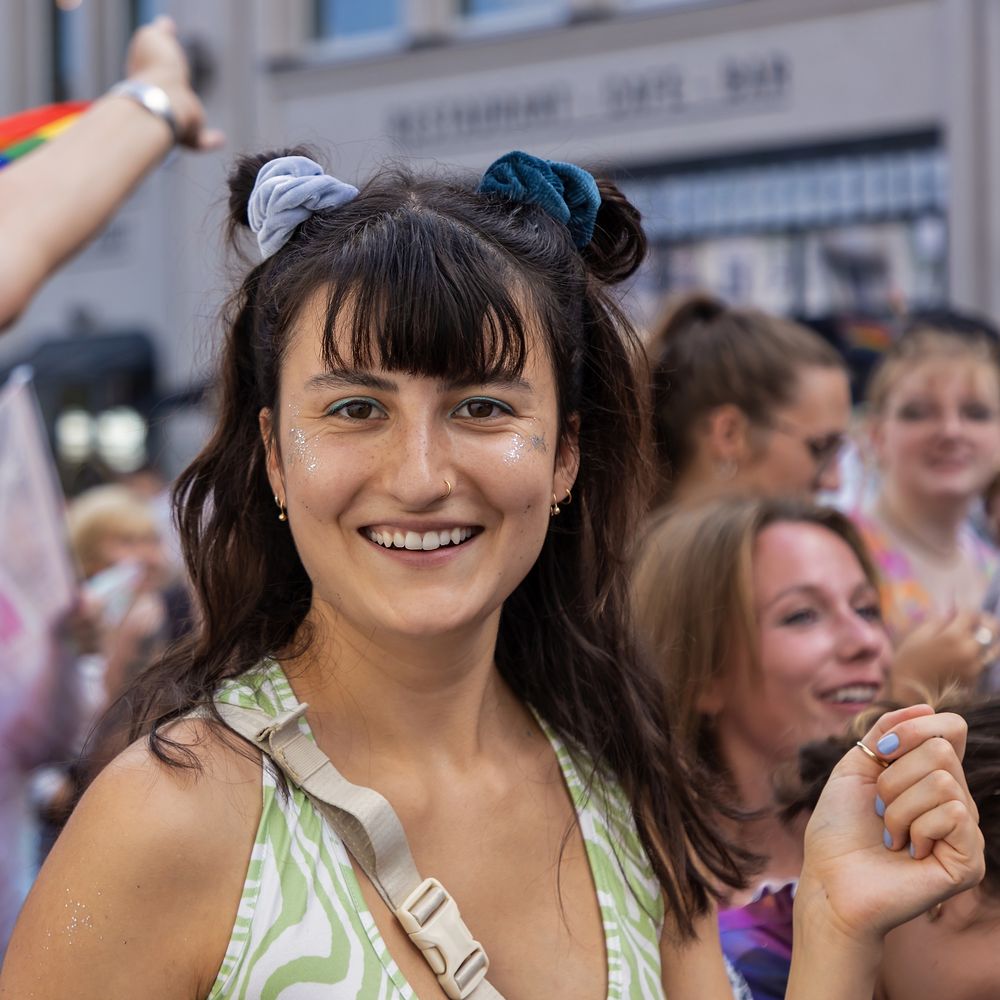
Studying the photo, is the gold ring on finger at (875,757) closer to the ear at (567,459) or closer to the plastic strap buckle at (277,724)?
the ear at (567,459)

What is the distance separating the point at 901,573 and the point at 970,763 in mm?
2316

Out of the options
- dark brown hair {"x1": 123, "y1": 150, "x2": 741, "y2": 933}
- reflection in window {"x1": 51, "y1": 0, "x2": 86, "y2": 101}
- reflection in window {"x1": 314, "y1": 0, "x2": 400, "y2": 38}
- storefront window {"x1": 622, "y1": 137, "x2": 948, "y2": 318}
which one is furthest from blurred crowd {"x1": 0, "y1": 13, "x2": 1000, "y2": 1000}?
reflection in window {"x1": 51, "y1": 0, "x2": 86, "y2": 101}

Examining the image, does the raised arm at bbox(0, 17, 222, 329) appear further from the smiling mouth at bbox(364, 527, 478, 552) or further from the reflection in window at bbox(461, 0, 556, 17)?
the reflection in window at bbox(461, 0, 556, 17)

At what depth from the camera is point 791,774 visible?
7.48 ft

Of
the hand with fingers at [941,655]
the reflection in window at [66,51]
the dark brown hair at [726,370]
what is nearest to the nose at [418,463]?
the hand with fingers at [941,655]

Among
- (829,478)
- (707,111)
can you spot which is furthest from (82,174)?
(707,111)

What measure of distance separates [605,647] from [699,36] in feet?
35.2

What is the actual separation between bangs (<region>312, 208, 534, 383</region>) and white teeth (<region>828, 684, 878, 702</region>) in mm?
1329

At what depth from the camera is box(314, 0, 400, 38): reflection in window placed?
1401 cm

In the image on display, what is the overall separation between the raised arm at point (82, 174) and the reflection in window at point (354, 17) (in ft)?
38.4

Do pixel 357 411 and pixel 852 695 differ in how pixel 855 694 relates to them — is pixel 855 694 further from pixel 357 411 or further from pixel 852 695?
pixel 357 411

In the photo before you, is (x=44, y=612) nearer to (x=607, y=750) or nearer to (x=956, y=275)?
(x=607, y=750)

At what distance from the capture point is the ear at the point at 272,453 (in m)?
1.82

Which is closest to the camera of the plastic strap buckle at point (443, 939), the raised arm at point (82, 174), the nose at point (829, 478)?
the plastic strap buckle at point (443, 939)
